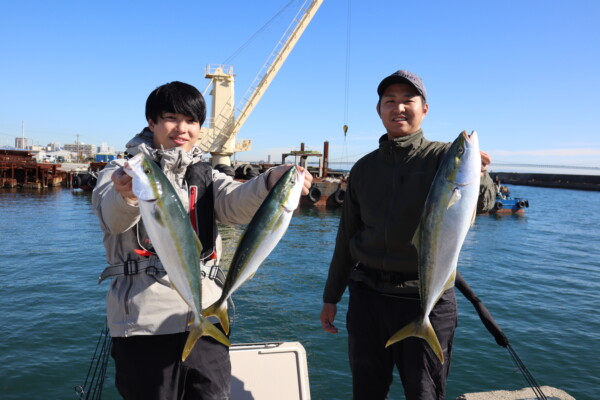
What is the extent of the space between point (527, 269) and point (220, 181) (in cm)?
1686

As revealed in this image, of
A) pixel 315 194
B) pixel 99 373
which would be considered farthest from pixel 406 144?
pixel 315 194

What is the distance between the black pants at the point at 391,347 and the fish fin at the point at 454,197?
2.91 feet

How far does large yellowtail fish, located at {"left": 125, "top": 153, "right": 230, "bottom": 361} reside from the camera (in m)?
2.11

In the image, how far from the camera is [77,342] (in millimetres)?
8148

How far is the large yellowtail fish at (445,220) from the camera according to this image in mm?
2375

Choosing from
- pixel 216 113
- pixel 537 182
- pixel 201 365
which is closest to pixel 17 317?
pixel 201 365

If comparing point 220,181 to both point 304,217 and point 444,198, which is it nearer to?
point 444,198

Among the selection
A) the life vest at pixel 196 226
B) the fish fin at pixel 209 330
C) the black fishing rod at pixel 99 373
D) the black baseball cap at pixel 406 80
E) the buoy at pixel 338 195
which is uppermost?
the black baseball cap at pixel 406 80

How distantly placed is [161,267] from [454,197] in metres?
1.83

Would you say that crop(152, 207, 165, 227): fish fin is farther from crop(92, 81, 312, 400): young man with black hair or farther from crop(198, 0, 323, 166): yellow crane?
crop(198, 0, 323, 166): yellow crane

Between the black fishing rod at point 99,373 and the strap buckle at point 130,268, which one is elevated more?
the strap buckle at point 130,268

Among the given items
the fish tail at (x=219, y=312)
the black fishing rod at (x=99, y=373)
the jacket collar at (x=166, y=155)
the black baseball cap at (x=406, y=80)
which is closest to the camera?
the fish tail at (x=219, y=312)

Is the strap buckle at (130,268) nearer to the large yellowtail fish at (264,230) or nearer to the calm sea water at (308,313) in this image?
the large yellowtail fish at (264,230)

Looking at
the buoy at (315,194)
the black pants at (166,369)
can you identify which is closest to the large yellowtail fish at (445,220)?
the black pants at (166,369)
